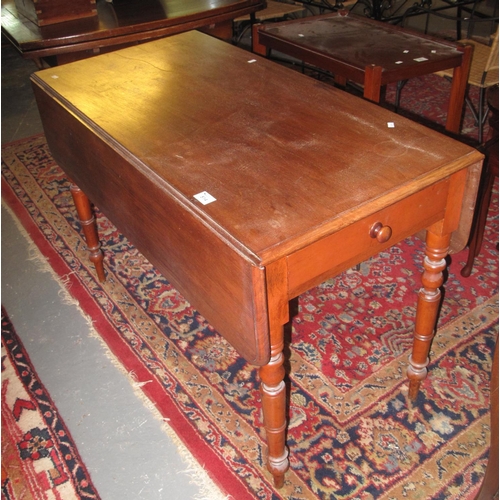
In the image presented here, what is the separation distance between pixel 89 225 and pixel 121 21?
0.85 metres

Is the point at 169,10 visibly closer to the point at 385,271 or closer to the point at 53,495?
the point at 385,271

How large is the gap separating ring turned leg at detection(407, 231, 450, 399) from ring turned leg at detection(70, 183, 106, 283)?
43.8 inches

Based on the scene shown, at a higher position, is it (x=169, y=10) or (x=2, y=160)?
(x=169, y=10)

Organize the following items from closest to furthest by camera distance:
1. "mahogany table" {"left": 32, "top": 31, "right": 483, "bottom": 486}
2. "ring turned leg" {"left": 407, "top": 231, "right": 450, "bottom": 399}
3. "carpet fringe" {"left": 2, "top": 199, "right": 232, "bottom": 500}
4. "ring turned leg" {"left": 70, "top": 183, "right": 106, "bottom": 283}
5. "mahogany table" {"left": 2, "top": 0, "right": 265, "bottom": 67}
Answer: "mahogany table" {"left": 32, "top": 31, "right": 483, "bottom": 486} → "ring turned leg" {"left": 407, "top": 231, "right": 450, "bottom": 399} → "carpet fringe" {"left": 2, "top": 199, "right": 232, "bottom": 500} → "ring turned leg" {"left": 70, "top": 183, "right": 106, "bottom": 283} → "mahogany table" {"left": 2, "top": 0, "right": 265, "bottom": 67}

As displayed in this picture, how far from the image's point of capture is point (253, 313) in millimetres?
1034

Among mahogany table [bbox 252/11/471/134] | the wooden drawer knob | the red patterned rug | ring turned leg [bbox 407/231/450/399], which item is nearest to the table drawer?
the wooden drawer knob

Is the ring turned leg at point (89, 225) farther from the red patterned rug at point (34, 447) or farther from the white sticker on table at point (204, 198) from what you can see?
the white sticker on table at point (204, 198)

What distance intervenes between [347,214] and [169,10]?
1699 mm

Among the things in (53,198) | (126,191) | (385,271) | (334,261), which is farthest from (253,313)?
(53,198)

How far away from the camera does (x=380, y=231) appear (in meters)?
1.13

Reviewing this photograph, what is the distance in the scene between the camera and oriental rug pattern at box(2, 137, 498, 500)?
146 cm

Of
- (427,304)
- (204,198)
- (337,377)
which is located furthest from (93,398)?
(427,304)

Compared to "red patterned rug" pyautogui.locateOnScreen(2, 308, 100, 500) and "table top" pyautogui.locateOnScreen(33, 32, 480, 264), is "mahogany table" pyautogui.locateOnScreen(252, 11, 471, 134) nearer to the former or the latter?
"table top" pyautogui.locateOnScreen(33, 32, 480, 264)

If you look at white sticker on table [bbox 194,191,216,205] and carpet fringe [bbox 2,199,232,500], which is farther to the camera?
carpet fringe [bbox 2,199,232,500]
